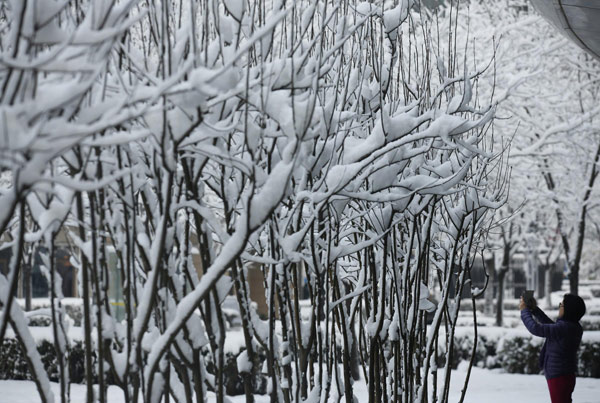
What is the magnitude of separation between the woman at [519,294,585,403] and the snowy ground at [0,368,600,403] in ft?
11.9

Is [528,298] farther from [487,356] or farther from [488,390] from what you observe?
[487,356]

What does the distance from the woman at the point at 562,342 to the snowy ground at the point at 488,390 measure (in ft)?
11.9

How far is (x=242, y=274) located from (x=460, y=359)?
11730 mm

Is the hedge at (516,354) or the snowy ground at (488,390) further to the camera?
the hedge at (516,354)

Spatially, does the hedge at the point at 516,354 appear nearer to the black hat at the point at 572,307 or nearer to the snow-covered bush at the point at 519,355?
the snow-covered bush at the point at 519,355

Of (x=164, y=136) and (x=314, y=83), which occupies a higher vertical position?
(x=314, y=83)

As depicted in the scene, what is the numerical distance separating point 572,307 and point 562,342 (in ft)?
0.93

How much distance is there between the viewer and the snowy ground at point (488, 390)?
35.7 feet

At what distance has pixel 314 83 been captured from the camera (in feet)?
8.80

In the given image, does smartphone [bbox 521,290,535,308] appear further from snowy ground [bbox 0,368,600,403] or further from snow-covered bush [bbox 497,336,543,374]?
snow-covered bush [bbox 497,336,543,374]

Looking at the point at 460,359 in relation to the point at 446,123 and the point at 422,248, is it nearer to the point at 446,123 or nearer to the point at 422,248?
the point at 422,248

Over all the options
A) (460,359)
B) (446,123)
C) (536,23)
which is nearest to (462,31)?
(536,23)

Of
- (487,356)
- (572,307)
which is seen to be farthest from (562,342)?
(487,356)

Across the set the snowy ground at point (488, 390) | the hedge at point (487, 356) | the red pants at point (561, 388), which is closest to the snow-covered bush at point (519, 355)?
the hedge at point (487, 356)
